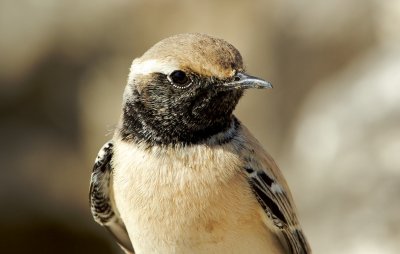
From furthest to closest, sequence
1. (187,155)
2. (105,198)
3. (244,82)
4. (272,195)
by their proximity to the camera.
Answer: (105,198), (272,195), (187,155), (244,82)

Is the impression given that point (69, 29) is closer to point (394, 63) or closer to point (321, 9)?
point (321, 9)

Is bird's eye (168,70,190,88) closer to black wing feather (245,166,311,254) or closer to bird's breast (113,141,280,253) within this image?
bird's breast (113,141,280,253)

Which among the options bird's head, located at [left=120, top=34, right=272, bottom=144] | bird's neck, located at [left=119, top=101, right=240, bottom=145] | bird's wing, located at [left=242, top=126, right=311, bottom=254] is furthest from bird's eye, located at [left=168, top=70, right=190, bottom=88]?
bird's wing, located at [left=242, top=126, right=311, bottom=254]

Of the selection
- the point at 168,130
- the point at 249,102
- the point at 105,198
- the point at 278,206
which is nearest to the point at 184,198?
the point at 168,130

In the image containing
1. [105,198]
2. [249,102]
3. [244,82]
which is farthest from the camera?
[249,102]

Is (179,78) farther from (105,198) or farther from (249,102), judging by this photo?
(249,102)

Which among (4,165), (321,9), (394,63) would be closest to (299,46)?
(321,9)
